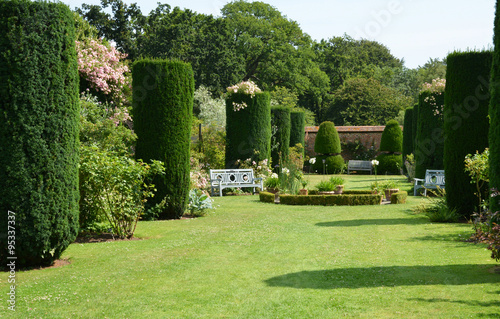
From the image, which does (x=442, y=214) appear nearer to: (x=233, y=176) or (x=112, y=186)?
(x=112, y=186)

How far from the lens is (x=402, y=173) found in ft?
84.9

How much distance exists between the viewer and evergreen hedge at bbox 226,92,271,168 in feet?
53.7

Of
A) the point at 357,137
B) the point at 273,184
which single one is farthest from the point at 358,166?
the point at 273,184

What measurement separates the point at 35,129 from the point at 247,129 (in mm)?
11404

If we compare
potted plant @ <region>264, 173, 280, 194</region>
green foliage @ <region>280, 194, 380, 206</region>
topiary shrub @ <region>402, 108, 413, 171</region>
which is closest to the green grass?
green foliage @ <region>280, 194, 380, 206</region>

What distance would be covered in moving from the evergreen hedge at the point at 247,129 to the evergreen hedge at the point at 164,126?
21.0ft

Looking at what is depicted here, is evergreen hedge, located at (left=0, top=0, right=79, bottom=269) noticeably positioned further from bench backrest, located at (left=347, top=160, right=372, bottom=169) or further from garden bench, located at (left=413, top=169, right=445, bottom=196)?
bench backrest, located at (left=347, top=160, right=372, bottom=169)

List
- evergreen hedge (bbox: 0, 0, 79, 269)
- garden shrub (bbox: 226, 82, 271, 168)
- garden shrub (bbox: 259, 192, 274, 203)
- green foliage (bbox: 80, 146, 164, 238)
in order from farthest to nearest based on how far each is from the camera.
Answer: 1. garden shrub (bbox: 226, 82, 271, 168)
2. garden shrub (bbox: 259, 192, 274, 203)
3. green foliage (bbox: 80, 146, 164, 238)
4. evergreen hedge (bbox: 0, 0, 79, 269)

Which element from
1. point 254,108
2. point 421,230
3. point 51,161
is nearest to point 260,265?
point 51,161

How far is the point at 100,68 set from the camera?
12.8 metres

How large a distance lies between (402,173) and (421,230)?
60.1 ft

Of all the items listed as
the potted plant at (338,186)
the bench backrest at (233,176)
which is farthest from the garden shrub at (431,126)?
the bench backrest at (233,176)

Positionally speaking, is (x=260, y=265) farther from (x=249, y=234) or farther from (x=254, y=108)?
(x=254, y=108)

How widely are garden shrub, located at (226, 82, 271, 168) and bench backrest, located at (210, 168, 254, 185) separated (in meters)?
0.90
